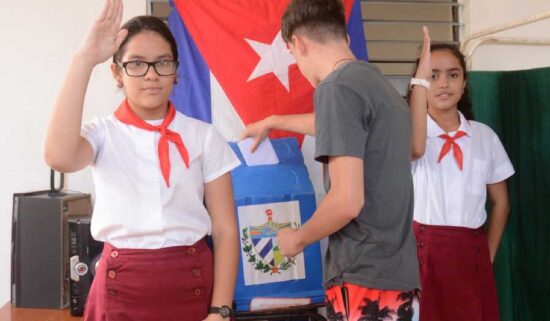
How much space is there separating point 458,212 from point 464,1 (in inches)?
68.9

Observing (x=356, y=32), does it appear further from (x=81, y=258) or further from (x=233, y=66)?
(x=81, y=258)

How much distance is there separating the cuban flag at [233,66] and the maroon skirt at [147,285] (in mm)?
1385

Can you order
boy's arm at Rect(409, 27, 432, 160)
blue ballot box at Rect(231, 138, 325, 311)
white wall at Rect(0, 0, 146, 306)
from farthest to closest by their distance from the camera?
white wall at Rect(0, 0, 146, 306) < blue ballot box at Rect(231, 138, 325, 311) < boy's arm at Rect(409, 27, 432, 160)

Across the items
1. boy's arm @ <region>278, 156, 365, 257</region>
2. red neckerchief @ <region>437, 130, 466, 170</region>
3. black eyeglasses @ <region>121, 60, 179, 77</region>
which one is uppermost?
black eyeglasses @ <region>121, 60, 179, 77</region>

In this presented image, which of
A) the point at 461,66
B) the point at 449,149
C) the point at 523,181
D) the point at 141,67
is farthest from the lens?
the point at 523,181

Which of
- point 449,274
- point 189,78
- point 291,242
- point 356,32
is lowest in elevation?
point 449,274

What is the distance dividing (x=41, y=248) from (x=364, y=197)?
5.58 feet

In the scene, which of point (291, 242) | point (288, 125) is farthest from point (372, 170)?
point (288, 125)

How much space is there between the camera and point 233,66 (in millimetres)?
2645

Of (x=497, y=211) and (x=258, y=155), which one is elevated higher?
(x=258, y=155)

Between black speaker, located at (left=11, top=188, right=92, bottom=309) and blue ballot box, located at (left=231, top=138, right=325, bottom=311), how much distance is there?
810 mm

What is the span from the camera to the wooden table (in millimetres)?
2326

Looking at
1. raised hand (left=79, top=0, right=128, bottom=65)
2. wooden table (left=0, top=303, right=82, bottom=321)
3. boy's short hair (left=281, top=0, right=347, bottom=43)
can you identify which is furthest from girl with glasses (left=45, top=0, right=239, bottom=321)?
wooden table (left=0, top=303, right=82, bottom=321)

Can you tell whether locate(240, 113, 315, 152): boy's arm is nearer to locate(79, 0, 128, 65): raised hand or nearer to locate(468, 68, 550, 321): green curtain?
locate(79, 0, 128, 65): raised hand
